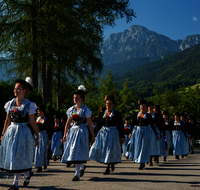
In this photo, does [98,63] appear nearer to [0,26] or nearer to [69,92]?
[69,92]

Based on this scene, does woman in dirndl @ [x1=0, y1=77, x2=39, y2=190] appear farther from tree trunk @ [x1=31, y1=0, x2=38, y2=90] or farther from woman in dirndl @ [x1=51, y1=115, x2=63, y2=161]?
tree trunk @ [x1=31, y1=0, x2=38, y2=90]

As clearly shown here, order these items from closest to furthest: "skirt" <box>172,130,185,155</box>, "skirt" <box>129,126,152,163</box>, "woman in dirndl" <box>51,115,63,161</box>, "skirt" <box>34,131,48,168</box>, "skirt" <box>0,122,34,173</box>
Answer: "skirt" <box>0,122,34,173</box>
"skirt" <box>34,131,48,168</box>
"skirt" <box>129,126,152,163</box>
"woman in dirndl" <box>51,115,63,161</box>
"skirt" <box>172,130,185,155</box>

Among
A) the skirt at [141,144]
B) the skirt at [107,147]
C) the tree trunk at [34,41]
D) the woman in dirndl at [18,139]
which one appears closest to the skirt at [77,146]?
the skirt at [107,147]

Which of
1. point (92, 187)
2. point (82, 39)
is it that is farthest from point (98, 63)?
point (92, 187)

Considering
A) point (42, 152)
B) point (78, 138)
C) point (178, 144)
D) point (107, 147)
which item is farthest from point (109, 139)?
point (178, 144)

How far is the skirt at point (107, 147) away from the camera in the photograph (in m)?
8.02

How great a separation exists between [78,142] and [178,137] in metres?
8.23

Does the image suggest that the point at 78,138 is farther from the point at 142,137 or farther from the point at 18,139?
the point at 142,137

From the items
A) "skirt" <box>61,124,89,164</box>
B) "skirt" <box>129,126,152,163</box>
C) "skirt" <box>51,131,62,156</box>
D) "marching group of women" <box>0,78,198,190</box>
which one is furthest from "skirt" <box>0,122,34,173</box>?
"skirt" <box>51,131,62,156</box>

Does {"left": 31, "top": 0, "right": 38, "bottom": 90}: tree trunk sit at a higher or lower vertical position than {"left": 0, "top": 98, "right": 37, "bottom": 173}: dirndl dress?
higher

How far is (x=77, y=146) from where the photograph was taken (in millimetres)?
6980

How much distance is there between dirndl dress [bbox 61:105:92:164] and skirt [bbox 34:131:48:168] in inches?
79.9

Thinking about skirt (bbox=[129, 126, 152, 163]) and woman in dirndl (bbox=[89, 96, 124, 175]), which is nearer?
woman in dirndl (bbox=[89, 96, 124, 175])

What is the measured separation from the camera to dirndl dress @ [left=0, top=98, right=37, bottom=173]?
17.9 ft
